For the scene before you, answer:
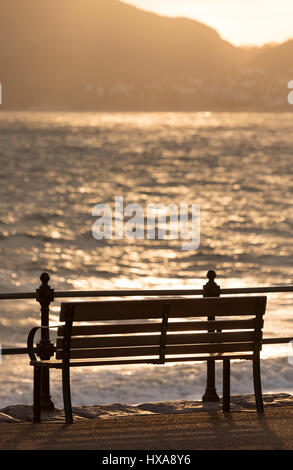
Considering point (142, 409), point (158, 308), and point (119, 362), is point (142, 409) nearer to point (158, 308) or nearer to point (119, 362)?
point (119, 362)

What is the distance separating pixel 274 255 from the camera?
41.2 metres

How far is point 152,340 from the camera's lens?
7031 millimetres

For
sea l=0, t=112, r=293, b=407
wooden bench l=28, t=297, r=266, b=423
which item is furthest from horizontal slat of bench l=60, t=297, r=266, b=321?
sea l=0, t=112, r=293, b=407

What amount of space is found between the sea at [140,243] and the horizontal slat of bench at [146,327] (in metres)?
6.61

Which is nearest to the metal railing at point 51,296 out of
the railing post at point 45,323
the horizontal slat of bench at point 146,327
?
the railing post at point 45,323

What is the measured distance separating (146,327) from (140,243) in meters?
38.1

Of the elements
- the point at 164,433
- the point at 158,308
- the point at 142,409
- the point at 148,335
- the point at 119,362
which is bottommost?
the point at 142,409

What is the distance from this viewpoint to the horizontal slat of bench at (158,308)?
6746 millimetres

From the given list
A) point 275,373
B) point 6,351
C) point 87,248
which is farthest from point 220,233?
Result: point 6,351

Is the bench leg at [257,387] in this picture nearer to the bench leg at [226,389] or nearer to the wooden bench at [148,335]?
the wooden bench at [148,335]

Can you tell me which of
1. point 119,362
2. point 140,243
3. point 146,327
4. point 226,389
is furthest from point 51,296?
point 140,243

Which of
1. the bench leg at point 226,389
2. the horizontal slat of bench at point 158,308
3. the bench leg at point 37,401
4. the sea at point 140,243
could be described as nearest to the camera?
the horizontal slat of bench at point 158,308

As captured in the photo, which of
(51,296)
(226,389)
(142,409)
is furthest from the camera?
(142,409)
